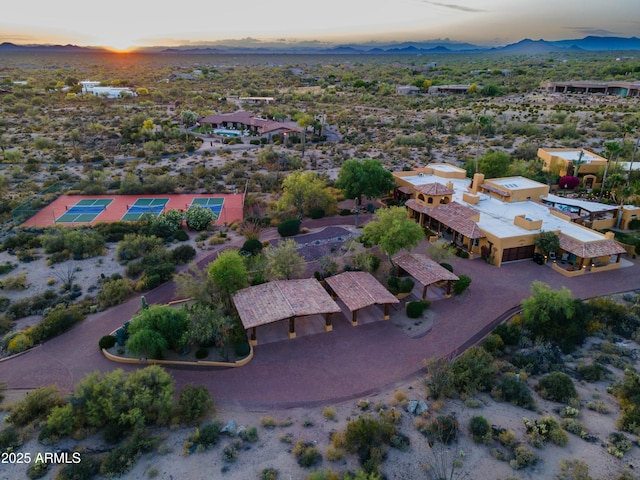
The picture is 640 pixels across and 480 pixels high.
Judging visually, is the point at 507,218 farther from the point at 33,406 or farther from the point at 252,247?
the point at 33,406

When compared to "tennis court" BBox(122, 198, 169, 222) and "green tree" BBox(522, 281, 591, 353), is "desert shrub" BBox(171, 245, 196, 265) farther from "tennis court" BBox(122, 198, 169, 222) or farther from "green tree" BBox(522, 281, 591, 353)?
"green tree" BBox(522, 281, 591, 353)

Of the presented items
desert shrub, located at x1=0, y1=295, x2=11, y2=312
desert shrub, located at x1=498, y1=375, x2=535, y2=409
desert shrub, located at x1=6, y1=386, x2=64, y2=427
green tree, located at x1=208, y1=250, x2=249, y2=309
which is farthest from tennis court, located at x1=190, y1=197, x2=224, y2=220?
desert shrub, located at x1=498, y1=375, x2=535, y2=409

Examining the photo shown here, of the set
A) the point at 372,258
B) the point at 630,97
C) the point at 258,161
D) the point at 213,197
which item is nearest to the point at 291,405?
→ the point at 372,258

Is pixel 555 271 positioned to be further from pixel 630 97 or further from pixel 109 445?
pixel 630 97

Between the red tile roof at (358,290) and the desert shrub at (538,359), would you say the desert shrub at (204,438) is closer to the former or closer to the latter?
the red tile roof at (358,290)

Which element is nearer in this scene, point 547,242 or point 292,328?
point 292,328

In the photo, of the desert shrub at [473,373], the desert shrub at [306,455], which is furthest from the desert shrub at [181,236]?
the desert shrub at [473,373]

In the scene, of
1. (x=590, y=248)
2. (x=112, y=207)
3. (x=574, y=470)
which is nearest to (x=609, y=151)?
(x=590, y=248)
